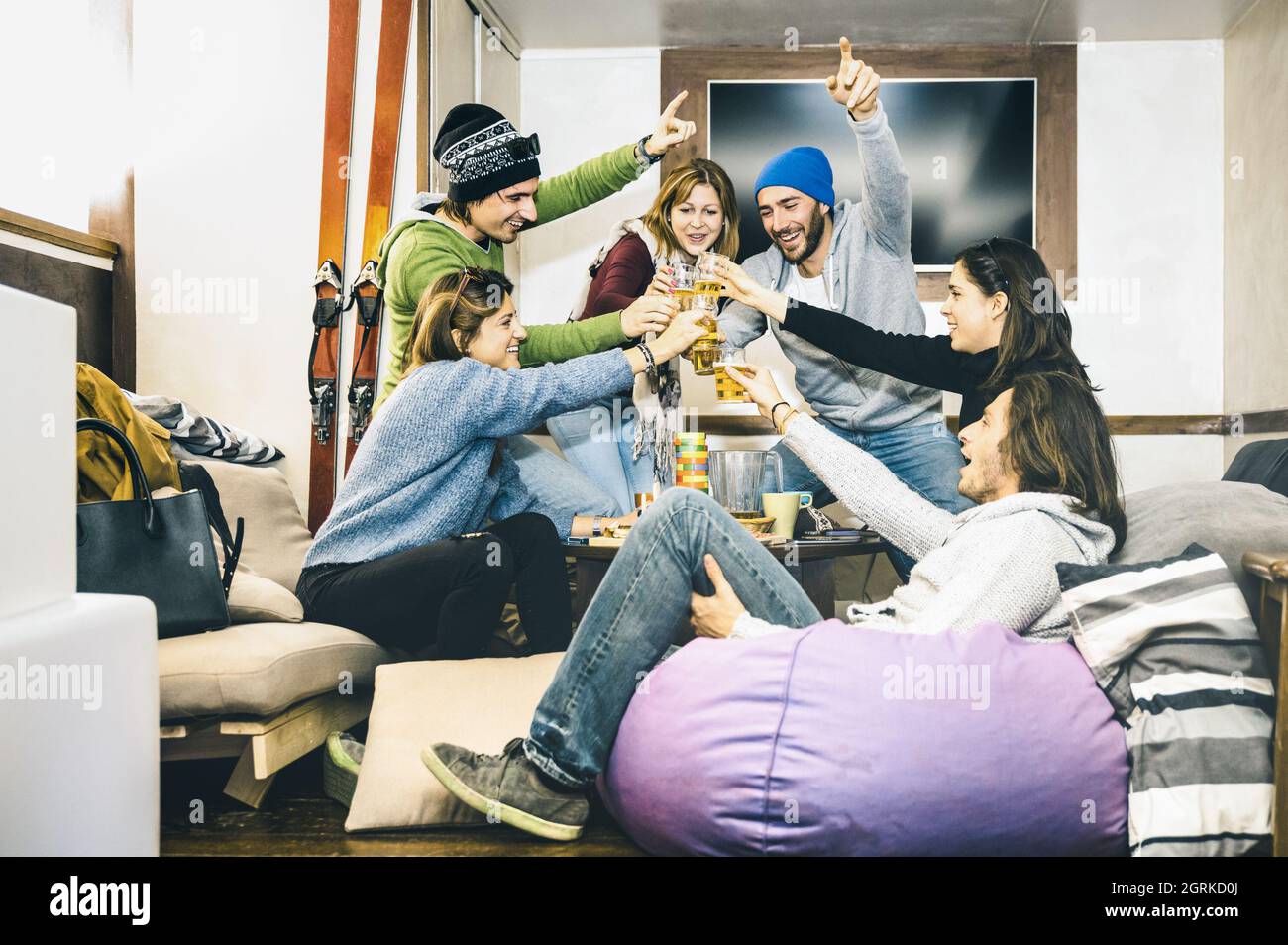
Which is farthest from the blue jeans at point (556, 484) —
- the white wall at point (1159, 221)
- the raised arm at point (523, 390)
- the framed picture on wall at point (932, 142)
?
the white wall at point (1159, 221)

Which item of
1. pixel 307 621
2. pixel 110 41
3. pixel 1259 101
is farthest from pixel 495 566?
pixel 1259 101

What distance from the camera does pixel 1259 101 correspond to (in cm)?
419

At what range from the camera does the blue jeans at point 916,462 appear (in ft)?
9.69

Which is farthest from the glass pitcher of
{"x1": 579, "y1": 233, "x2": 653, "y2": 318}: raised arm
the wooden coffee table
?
{"x1": 579, "y1": 233, "x2": 653, "y2": 318}: raised arm

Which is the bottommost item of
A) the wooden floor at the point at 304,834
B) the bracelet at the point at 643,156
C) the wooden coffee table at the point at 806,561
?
the wooden floor at the point at 304,834

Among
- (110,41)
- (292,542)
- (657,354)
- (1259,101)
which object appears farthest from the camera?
(1259,101)

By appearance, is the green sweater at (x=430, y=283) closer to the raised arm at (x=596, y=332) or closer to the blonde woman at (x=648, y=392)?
the raised arm at (x=596, y=332)

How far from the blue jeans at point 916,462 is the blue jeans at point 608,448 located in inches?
17.8

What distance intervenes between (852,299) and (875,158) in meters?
0.46

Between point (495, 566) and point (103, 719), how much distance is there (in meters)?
1.10

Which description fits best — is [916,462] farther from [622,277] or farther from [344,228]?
[344,228]

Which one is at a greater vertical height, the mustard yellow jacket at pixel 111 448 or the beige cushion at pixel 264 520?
the mustard yellow jacket at pixel 111 448

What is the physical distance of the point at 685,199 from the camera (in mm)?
3217
